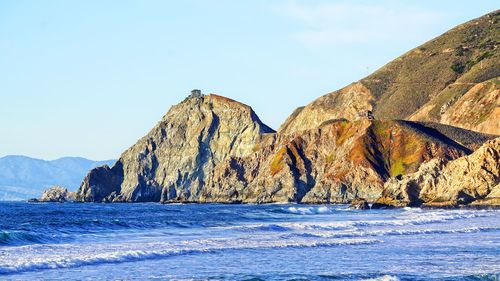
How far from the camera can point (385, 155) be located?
156 meters

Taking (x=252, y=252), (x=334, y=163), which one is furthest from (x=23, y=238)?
(x=334, y=163)

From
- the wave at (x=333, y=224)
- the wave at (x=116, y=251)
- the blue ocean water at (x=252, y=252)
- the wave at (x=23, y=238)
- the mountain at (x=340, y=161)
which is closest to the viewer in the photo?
the blue ocean water at (x=252, y=252)

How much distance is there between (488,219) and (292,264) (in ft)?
135

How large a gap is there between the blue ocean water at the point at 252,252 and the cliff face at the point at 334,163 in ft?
263

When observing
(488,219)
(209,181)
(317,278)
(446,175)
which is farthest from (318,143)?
(317,278)

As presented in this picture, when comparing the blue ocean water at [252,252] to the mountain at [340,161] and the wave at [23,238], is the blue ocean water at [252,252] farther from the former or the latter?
the mountain at [340,161]

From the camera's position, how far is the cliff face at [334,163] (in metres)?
149

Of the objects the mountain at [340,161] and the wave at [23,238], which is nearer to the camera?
the wave at [23,238]

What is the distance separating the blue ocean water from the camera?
36.3m

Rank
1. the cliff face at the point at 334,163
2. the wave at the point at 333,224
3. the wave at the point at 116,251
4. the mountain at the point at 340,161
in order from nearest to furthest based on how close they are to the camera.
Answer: the wave at the point at 116,251 < the wave at the point at 333,224 < the cliff face at the point at 334,163 < the mountain at the point at 340,161

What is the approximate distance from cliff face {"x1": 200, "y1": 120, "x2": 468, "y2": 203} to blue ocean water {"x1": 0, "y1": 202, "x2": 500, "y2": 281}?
80305 mm

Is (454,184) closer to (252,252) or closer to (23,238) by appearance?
(252,252)

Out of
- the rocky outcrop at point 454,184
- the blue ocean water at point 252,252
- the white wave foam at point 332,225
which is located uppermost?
the rocky outcrop at point 454,184

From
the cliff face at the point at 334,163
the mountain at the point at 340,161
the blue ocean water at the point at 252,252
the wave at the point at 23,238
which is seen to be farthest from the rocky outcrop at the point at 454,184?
the wave at the point at 23,238
